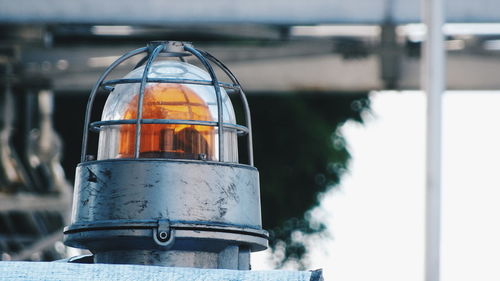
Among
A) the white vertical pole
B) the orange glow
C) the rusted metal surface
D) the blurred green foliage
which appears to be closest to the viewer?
the rusted metal surface

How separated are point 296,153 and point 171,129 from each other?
594 inches

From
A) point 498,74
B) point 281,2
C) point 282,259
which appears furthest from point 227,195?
point 282,259

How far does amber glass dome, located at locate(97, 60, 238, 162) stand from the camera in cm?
389

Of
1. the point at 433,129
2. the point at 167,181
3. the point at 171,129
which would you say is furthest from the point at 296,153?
the point at 167,181

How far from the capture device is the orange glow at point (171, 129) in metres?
3.88

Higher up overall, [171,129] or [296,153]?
[296,153]

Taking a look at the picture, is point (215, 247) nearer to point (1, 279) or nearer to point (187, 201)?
point (187, 201)

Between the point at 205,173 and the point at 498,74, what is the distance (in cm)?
700

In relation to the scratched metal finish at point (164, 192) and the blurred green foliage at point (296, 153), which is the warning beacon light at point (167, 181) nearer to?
the scratched metal finish at point (164, 192)

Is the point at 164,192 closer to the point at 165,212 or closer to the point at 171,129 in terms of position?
the point at 165,212

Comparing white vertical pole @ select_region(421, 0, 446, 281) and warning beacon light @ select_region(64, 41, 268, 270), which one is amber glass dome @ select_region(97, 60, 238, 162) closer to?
warning beacon light @ select_region(64, 41, 268, 270)

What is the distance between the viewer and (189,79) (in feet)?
13.0

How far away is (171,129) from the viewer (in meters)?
3.88

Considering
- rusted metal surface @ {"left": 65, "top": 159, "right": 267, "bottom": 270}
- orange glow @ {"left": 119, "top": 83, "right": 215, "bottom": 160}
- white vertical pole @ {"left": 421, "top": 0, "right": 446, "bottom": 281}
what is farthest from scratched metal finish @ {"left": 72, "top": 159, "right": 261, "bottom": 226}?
white vertical pole @ {"left": 421, "top": 0, "right": 446, "bottom": 281}
